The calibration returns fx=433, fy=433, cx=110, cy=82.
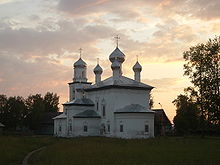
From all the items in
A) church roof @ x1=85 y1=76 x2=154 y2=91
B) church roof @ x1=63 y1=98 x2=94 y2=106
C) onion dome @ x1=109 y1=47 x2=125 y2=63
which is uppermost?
onion dome @ x1=109 y1=47 x2=125 y2=63

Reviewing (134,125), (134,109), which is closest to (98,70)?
(134,109)

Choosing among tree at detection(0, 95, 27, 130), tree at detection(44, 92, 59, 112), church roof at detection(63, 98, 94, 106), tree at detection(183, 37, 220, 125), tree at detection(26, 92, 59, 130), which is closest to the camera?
tree at detection(183, 37, 220, 125)

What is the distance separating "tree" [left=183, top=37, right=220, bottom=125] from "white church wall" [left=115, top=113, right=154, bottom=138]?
302 inches

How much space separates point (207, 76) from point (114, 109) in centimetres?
1372

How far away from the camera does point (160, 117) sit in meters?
73.8

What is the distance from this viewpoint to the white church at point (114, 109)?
187 ft

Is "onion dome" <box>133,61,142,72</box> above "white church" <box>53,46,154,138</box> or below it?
above

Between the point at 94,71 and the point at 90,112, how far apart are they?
397 inches

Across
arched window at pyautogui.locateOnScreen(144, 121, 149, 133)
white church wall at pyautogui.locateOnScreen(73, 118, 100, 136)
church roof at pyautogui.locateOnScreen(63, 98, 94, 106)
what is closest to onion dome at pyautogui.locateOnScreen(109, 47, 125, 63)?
church roof at pyautogui.locateOnScreen(63, 98, 94, 106)

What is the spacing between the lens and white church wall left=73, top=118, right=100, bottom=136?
61938 millimetres

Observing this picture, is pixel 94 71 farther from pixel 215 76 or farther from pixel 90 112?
pixel 215 76

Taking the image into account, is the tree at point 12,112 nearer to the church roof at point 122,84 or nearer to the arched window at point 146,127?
the church roof at point 122,84

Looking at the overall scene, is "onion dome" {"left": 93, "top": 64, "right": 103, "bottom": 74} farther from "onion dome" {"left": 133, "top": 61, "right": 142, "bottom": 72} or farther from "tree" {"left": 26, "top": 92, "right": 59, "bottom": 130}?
"tree" {"left": 26, "top": 92, "right": 59, "bottom": 130}

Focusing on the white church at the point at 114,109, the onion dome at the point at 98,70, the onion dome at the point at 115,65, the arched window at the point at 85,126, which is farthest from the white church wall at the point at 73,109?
the onion dome at the point at 98,70
